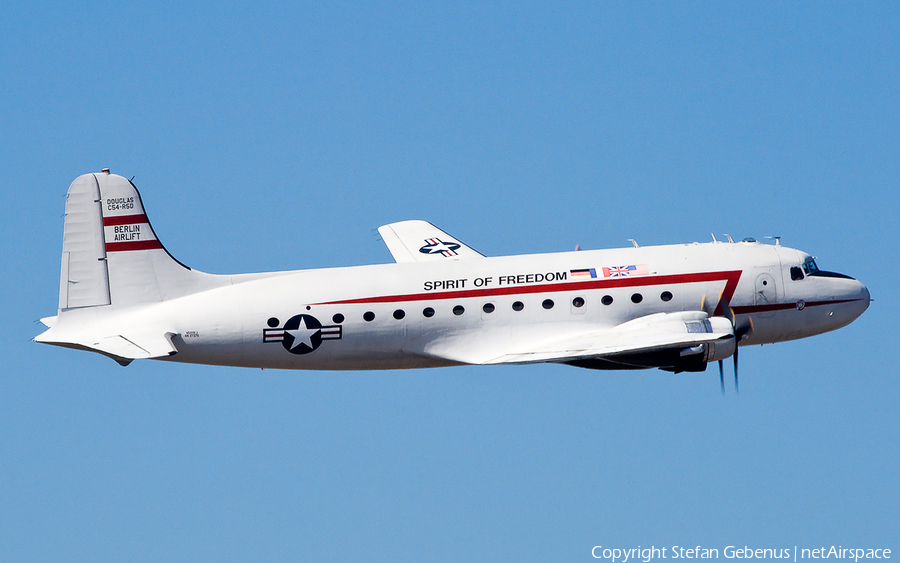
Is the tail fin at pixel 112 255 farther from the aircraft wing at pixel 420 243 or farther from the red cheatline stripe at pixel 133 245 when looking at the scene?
the aircraft wing at pixel 420 243

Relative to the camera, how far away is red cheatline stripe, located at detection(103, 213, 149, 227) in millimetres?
36434

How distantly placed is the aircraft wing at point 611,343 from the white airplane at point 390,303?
59 millimetres

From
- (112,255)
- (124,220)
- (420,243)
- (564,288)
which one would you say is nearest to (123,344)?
(112,255)

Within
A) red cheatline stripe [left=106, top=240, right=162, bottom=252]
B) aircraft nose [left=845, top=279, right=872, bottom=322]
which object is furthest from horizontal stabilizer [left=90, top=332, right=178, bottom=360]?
aircraft nose [left=845, top=279, right=872, bottom=322]

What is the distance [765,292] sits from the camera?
121ft

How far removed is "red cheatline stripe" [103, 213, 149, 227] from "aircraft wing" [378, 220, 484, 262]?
373 inches

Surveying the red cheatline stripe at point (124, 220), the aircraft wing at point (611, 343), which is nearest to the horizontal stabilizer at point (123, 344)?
the red cheatline stripe at point (124, 220)

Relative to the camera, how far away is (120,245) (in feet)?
120

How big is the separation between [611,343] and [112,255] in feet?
48.9

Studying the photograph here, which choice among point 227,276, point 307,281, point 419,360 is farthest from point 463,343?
point 227,276

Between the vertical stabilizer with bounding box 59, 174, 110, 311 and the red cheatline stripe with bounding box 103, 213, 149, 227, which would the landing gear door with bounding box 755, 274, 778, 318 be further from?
the vertical stabilizer with bounding box 59, 174, 110, 311

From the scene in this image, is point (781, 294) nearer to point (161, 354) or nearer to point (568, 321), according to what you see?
point (568, 321)

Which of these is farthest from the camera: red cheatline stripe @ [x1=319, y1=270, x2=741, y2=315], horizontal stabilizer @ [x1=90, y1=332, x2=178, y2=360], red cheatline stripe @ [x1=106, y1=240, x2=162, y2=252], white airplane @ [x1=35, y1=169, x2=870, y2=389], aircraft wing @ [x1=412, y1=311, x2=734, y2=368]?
red cheatline stripe @ [x1=106, y1=240, x2=162, y2=252]

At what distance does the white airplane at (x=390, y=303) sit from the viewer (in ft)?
117
